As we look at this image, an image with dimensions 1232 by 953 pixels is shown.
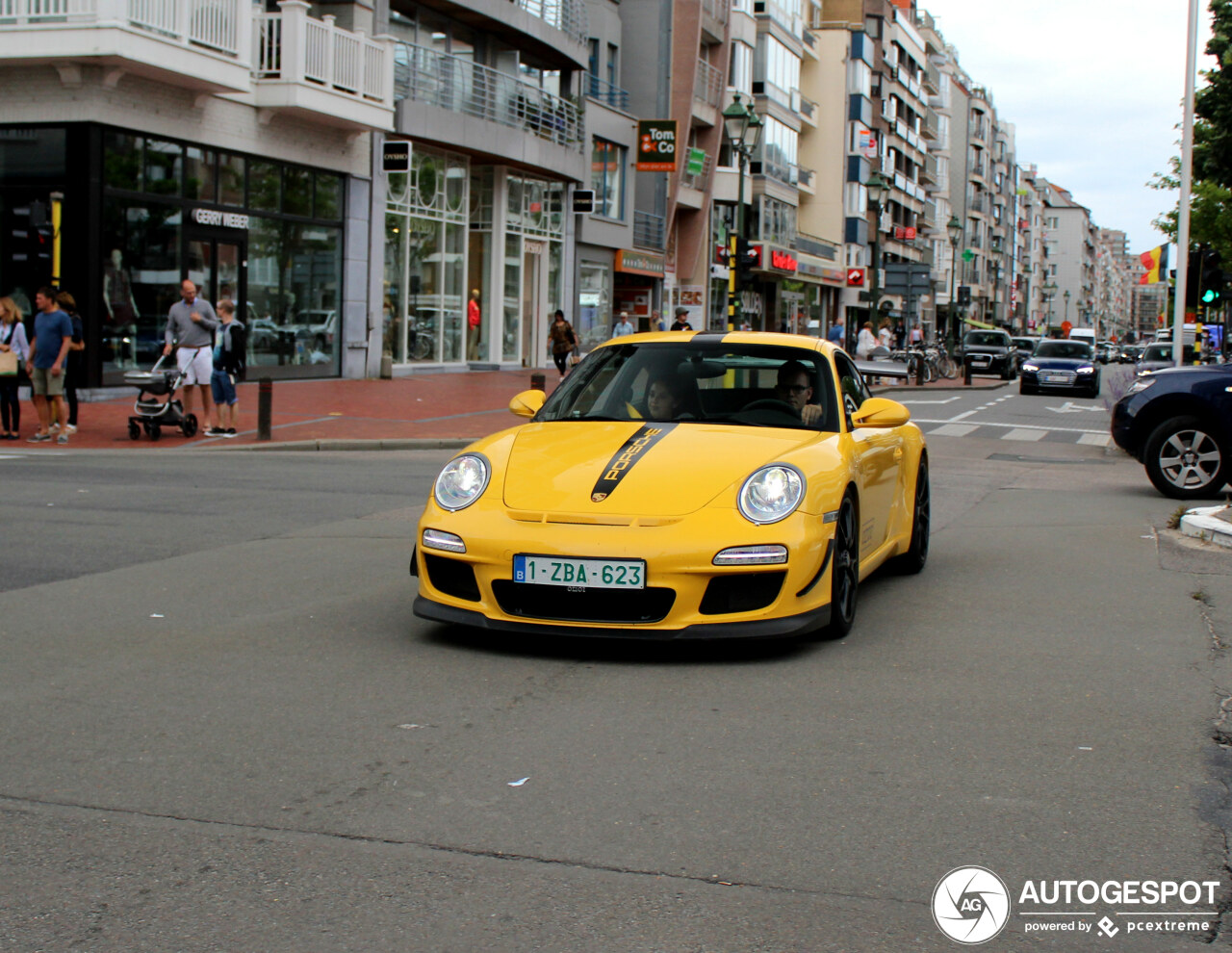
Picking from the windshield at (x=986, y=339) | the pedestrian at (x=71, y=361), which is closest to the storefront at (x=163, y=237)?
the pedestrian at (x=71, y=361)

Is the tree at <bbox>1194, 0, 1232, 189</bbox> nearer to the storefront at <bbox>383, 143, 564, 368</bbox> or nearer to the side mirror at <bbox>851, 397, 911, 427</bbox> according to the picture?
the storefront at <bbox>383, 143, 564, 368</bbox>

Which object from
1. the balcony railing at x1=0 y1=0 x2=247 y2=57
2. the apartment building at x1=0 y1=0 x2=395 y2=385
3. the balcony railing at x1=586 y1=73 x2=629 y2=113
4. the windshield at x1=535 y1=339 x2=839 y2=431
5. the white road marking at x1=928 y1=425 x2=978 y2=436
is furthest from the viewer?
the balcony railing at x1=586 y1=73 x2=629 y2=113

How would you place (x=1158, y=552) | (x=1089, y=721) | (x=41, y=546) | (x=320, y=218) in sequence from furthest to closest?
(x=320, y=218) → (x=1158, y=552) → (x=41, y=546) → (x=1089, y=721)

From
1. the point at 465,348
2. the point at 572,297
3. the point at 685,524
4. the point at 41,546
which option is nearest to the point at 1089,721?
the point at 685,524

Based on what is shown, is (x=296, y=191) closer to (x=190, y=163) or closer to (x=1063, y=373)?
(x=190, y=163)

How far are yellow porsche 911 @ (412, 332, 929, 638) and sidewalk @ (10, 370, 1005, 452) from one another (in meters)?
10.6

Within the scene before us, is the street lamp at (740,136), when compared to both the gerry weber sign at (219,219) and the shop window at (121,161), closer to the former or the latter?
the gerry weber sign at (219,219)

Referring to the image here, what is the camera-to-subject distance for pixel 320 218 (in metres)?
28.0

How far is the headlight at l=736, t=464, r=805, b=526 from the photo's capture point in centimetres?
607

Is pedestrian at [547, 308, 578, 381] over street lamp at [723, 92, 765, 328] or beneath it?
beneath

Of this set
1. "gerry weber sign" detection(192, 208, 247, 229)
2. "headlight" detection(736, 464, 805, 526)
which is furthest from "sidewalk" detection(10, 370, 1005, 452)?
"headlight" detection(736, 464, 805, 526)

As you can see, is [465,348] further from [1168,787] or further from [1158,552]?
[1168,787]

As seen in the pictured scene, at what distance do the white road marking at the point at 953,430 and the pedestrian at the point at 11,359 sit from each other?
12958mm

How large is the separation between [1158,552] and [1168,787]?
5535 millimetres
